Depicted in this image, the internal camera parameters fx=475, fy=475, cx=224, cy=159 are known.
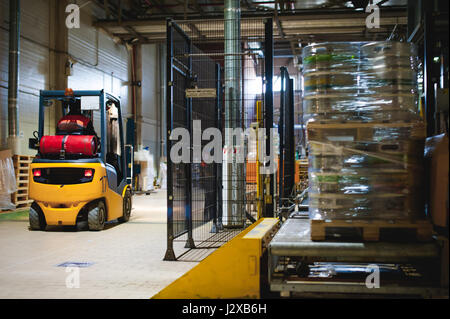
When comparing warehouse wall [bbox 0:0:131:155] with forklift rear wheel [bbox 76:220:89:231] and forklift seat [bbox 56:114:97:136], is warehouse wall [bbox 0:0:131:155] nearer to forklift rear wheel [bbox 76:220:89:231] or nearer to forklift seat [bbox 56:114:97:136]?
forklift seat [bbox 56:114:97:136]

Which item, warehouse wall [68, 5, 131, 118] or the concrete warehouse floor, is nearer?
the concrete warehouse floor

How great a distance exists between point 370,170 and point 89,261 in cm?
431

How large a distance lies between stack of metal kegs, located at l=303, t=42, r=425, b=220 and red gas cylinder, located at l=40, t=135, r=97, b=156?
20.3 ft

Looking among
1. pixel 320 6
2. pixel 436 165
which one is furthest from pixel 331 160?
pixel 320 6

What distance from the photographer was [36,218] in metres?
9.24

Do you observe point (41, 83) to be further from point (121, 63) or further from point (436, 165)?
point (436, 165)

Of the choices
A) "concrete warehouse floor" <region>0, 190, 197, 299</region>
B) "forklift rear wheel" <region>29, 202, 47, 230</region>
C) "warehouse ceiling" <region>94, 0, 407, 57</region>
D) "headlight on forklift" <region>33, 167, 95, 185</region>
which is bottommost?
"concrete warehouse floor" <region>0, 190, 197, 299</region>

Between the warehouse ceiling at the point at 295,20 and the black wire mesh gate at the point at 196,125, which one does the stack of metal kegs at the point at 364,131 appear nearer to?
the black wire mesh gate at the point at 196,125

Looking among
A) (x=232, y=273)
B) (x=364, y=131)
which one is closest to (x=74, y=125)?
(x=232, y=273)

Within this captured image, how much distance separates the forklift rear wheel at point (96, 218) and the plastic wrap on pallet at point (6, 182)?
3817mm

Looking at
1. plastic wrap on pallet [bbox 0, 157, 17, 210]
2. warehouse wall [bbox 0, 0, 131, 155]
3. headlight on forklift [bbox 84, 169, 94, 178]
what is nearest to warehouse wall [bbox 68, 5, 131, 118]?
warehouse wall [bbox 0, 0, 131, 155]

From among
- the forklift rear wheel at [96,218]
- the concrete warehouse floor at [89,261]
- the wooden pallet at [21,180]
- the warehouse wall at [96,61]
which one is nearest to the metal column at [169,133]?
the concrete warehouse floor at [89,261]

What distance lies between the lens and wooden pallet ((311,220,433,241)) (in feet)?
11.4
